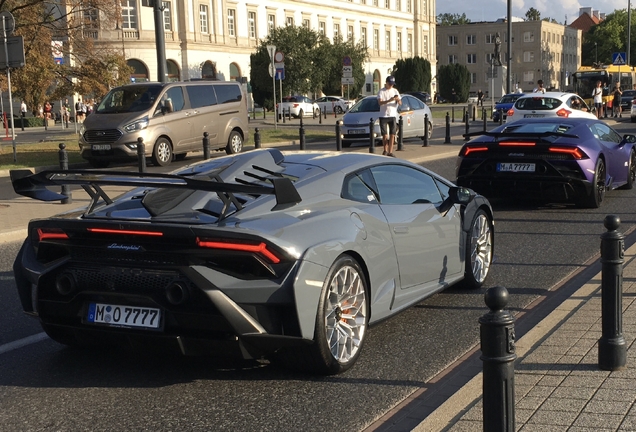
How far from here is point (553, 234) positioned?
10500 mm

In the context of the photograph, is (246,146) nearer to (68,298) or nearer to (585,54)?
(68,298)

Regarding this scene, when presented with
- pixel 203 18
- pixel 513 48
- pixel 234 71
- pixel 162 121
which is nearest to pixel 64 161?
pixel 162 121

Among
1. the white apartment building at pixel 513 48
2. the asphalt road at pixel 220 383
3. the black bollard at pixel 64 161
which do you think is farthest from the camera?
the white apartment building at pixel 513 48

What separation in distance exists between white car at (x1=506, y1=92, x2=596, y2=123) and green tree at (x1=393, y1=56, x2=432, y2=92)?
61545mm

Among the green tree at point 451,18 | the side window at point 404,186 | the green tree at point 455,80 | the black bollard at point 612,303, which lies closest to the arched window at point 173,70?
the green tree at point 455,80

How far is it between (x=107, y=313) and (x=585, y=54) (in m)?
164

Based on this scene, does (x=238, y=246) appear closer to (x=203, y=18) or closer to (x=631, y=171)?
(x=631, y=171)

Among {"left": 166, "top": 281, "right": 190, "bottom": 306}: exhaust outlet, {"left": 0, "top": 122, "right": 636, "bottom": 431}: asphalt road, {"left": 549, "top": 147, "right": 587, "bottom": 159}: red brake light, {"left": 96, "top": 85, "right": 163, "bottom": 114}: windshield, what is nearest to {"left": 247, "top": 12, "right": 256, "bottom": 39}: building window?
{"left": 96, "top": 85, "right": 163, "bottom": 114}: windshield

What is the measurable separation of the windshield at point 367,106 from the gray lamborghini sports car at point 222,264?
71.8 ft

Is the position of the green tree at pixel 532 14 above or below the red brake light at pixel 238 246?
above

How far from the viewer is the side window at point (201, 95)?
74.4ft

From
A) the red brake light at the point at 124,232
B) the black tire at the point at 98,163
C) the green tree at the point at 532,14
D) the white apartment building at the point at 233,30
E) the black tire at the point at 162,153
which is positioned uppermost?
the green tree at the point at 532,14

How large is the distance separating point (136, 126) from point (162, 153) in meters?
0.95

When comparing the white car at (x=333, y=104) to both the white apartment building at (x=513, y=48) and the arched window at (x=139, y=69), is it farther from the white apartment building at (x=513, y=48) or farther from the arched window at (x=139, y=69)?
the white apartment building at (x=513, y=48)
